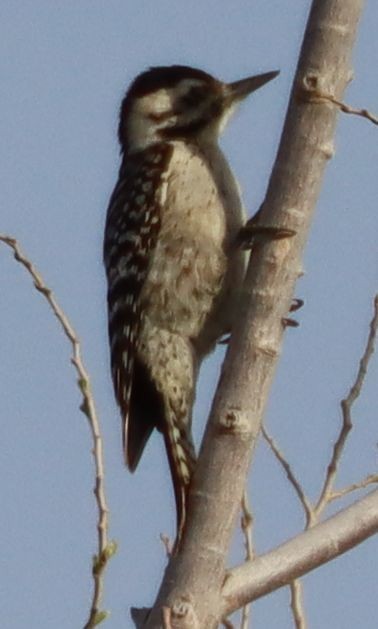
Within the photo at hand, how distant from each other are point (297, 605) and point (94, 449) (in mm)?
812

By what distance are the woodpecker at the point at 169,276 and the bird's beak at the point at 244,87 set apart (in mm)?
308

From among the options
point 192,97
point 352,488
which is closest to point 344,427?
point 352,488

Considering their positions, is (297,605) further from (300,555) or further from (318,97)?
(318,97)

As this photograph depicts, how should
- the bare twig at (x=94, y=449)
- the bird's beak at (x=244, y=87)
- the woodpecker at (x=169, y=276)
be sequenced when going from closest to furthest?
the bare twig at (x=94, y=449)
the woodpecker at (x=169, y=276)
the bird's beak at (x=244, y=87)

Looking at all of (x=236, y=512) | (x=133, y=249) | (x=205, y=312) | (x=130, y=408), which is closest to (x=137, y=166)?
(x=133, y=249)

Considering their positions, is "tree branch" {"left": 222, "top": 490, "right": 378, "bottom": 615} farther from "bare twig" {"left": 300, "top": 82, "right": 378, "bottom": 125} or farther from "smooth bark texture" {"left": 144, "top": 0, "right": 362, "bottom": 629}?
"bare twig" {"left": 300, "top": 82, "right": 378, "bottom": 125}

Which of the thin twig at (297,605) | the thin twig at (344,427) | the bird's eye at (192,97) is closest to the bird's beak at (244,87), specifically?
the bird's eye at (192,97)

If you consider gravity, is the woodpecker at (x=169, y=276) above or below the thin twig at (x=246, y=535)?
above

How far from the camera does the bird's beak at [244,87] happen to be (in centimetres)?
626

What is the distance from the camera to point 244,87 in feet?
20.6

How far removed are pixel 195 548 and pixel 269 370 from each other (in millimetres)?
543

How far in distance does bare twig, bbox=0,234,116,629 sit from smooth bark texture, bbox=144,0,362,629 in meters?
0.18

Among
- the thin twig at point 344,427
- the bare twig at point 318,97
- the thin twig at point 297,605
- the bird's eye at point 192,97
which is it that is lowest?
the thin twig at point 297,605

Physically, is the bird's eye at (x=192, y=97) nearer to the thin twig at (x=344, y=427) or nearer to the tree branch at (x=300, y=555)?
the thin twig at (x=344, y=427)
